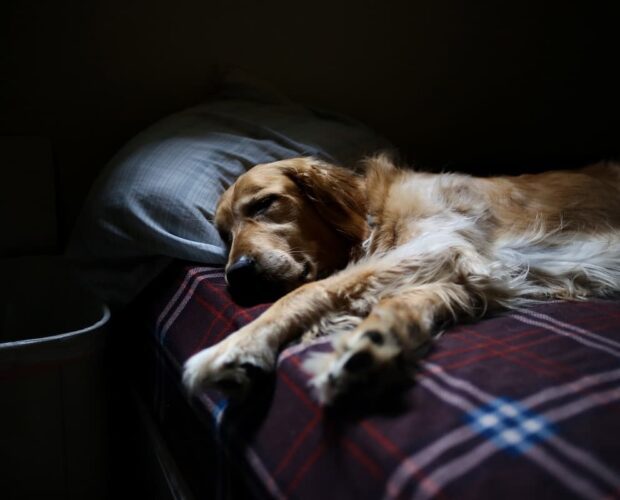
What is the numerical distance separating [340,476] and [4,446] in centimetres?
102

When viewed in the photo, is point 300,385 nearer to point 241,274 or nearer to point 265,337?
point 265,337

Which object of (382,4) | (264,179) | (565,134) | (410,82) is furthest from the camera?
(565,134)

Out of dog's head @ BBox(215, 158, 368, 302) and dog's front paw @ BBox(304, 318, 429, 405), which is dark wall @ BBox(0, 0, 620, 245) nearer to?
dog's head @ BBox(215, 158, 368, 302)

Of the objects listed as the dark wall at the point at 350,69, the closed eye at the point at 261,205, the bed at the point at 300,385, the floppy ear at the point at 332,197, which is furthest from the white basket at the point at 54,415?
the dark wall at the point at 350,69

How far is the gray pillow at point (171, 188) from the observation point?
1542 mm

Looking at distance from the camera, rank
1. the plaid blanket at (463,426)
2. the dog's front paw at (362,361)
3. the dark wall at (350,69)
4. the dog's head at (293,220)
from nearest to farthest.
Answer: the plaid blanket at (463,426)
the dog's front paw at (362,361)
the dog's head at (293,220)
the dark wall at (350,69)

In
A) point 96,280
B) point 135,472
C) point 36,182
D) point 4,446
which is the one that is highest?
point 36,182

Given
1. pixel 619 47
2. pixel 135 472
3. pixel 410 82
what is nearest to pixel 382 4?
pixel 410 82

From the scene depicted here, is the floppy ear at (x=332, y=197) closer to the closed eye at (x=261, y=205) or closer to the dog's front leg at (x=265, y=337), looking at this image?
the closed eye at (x=261, y=205)

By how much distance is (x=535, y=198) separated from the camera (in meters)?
1.73

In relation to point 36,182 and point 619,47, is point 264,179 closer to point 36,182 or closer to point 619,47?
point 36,182

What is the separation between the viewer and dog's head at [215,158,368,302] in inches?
56.3

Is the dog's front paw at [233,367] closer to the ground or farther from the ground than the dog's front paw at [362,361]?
closer to the ground

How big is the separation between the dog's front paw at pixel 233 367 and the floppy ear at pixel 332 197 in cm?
65
